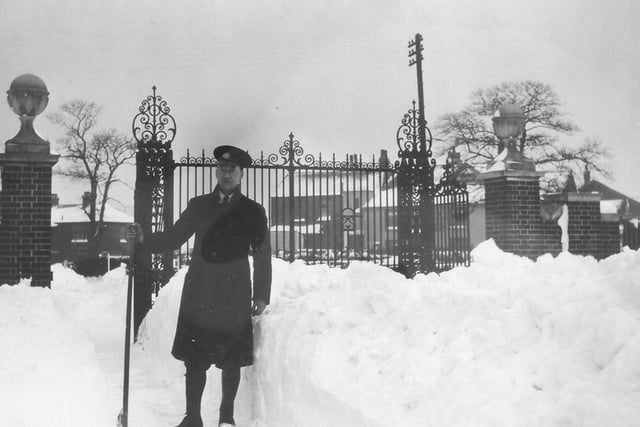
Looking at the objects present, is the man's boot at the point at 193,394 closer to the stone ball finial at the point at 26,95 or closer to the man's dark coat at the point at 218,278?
the man's dark coat at the point at 218,278

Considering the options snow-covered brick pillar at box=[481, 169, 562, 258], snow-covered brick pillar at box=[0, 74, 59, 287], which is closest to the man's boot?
snow-covered brick pillar at box=[0, 74, 59, 287]

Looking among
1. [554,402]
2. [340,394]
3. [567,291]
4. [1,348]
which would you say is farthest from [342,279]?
[1,348]

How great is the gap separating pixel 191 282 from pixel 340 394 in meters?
1.52

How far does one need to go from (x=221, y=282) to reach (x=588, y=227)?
7029 mm

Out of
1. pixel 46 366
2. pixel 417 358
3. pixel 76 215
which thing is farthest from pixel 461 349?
pixel 76 215

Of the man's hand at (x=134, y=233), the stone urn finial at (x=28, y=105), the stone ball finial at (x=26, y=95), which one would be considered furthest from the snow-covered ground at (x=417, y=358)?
the stone ball finial at (x=26, y=95)

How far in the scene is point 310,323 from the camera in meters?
4.16

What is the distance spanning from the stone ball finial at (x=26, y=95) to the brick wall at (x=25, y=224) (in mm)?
771

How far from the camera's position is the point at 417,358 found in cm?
324

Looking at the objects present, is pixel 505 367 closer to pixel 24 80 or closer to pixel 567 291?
pixel 567 291

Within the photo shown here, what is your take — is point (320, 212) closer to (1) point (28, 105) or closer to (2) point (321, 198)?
(2) point (321, 198)

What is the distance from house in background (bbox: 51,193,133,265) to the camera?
39.9 metres

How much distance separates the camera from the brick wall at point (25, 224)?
7.15m

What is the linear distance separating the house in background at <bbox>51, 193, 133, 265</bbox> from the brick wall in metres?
31.4
